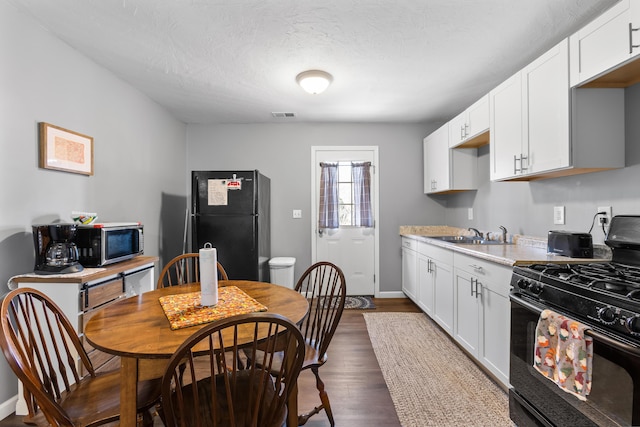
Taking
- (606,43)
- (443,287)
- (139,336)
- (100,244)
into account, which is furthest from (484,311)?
(100,244)

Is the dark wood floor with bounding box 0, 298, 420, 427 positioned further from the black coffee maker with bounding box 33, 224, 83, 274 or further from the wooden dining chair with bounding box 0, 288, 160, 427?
the black coffee maker with bounding box 33, 224, 83, 274

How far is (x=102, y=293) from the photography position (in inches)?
75.8

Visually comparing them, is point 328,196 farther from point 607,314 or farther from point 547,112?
point 607,314

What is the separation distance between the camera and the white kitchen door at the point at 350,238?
4176 millimetres

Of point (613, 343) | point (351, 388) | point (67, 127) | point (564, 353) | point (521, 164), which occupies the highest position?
point (67, 127)

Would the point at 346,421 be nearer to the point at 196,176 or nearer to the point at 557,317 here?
the point at 557,317

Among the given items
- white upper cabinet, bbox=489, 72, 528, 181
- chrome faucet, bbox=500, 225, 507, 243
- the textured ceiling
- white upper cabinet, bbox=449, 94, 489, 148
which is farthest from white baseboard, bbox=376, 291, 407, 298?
the textured ceiling

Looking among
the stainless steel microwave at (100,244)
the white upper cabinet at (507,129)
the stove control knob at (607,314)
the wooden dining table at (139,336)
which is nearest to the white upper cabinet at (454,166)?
the white upper cabinet at (507,129)

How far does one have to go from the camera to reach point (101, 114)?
2.60 metres

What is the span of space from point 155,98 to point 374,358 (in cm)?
339

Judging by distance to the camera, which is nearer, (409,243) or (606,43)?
(606,43)

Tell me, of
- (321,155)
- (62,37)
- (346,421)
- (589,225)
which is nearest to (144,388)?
(346,421)

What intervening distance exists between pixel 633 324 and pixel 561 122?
4.25 ft

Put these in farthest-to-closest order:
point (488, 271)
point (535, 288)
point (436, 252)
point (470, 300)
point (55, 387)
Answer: point (436, 252) < point (470, 300) < point (488, 271) < point (535, 288) < point (55, 387)
